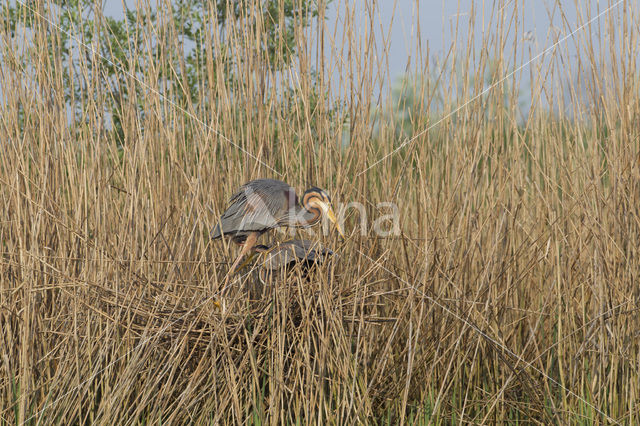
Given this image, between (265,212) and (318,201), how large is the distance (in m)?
0.14

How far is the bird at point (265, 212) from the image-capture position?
1435 mm

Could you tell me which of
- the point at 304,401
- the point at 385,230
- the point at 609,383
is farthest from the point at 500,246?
the point at 304,401

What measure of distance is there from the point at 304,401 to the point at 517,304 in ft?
2.61

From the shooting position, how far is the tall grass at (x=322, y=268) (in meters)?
1.62

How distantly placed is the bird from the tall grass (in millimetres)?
137

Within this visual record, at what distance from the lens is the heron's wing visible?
4.78ft

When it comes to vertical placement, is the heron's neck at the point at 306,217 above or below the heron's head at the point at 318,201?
below

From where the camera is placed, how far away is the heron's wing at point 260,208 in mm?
1458

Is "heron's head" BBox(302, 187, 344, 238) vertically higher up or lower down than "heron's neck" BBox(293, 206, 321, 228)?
higher up

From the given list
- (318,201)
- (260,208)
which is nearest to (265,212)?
(260,208)

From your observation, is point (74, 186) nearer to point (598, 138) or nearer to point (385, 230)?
point (385, 230)

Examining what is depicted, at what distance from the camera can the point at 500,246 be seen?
6.14 ft

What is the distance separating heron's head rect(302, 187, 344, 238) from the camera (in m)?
1.38

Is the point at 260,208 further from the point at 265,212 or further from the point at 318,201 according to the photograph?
the point at 318,201
